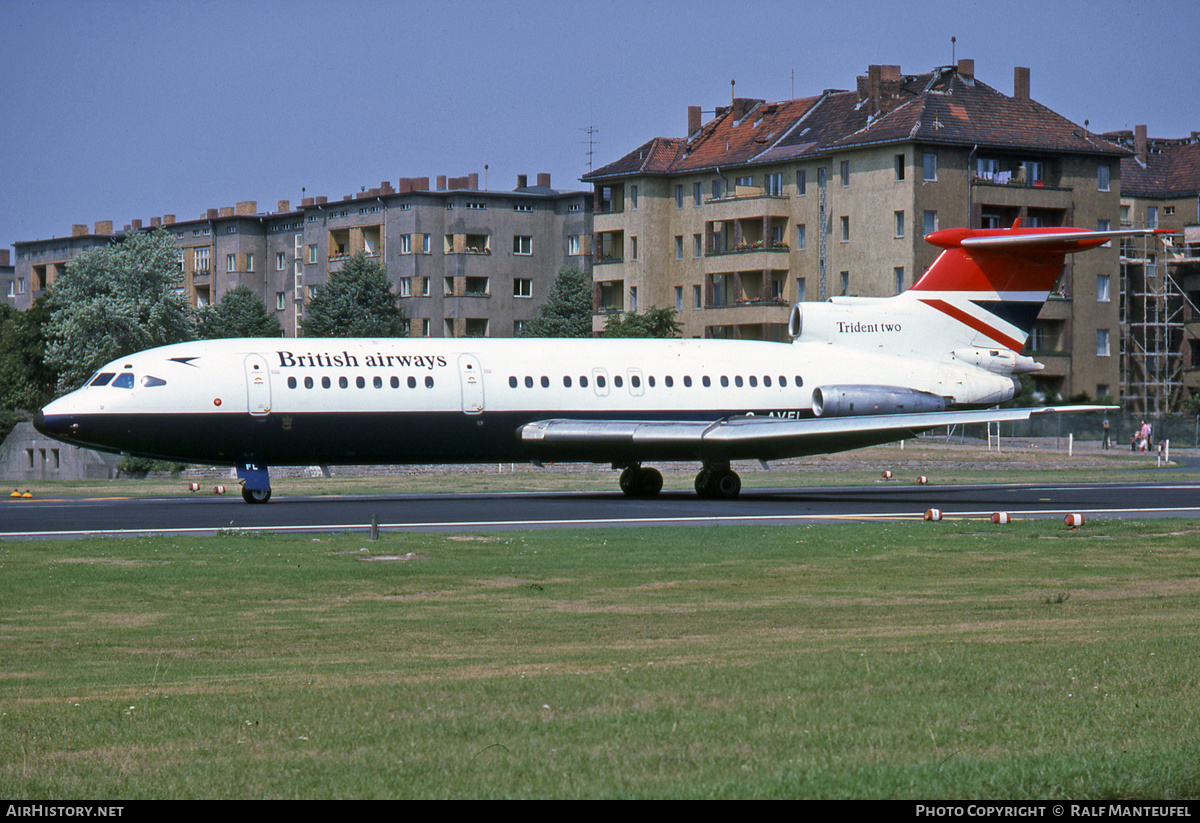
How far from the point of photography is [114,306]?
92125 millimetres

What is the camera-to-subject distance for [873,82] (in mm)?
94250

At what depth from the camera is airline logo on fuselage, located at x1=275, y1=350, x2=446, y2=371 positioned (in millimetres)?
34438

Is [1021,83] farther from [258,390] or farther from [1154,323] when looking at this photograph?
[258,390]

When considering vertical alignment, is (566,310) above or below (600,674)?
above

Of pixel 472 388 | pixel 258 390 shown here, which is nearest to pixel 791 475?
pixel 472 388

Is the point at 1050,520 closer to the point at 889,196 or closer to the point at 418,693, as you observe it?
the point at 418,693

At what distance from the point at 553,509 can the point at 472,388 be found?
3979mm

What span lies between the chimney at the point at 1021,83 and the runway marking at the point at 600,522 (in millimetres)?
67683

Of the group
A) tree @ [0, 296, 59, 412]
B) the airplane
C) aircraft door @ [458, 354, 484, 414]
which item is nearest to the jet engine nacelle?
the airplane

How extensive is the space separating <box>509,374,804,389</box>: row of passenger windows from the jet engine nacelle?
2.79 feet

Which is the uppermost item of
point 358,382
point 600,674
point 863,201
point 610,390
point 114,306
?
point 863,201

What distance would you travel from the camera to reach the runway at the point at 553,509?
28.7 metres

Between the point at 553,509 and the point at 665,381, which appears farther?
the point at 665,381

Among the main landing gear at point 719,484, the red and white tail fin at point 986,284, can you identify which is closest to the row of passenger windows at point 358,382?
the main landing gear at point 719,484
